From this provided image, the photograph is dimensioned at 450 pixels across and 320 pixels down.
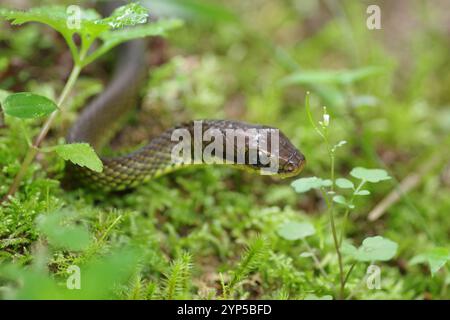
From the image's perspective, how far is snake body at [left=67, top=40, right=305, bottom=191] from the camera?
3250 millimetres

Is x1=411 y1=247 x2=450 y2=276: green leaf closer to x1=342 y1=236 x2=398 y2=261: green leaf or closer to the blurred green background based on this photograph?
x1=342 y1=236 x2=398 y2=261: green leaf

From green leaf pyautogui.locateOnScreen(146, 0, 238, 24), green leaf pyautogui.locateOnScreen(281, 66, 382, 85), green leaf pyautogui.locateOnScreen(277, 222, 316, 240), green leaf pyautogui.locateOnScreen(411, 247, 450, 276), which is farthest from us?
green leaf pyautogui.locateOnScreen(146, 0, 238, 24)

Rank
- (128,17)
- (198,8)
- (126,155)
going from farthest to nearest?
(198,8), (126,155), (128,17)

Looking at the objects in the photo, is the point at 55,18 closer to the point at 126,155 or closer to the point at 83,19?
the point at 83,19

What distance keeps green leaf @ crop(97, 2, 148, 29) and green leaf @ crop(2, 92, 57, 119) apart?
20.8 inches

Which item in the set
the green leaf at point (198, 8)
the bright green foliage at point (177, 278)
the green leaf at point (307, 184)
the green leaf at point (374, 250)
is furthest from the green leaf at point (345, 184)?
the green leaf at point (198, 8)

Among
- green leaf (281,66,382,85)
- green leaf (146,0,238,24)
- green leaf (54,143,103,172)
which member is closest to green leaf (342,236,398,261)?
green leaf (54,143,103,172)

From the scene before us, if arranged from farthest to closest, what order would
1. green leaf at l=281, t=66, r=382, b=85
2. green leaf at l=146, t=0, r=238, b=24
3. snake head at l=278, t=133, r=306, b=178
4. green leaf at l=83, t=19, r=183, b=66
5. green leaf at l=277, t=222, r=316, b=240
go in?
green leaf at l=146, t=0, r=238, b=24
green leaf at l=281, t=66, r=382, b=85
snake head at l=278, t=133, r=306, b=178
green leaf at l=83, t=19, r=183, b=66
green leaf at l=277, t=222, r=316, b=240

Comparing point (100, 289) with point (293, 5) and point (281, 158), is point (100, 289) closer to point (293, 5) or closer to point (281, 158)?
point (281, 158)

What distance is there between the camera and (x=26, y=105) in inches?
105

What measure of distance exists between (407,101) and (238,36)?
197 cm

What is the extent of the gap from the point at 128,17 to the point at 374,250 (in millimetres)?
1790

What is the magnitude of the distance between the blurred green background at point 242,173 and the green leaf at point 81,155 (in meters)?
0.30

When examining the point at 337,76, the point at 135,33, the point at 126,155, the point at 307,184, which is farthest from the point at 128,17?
the point at 337,76
